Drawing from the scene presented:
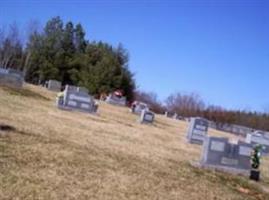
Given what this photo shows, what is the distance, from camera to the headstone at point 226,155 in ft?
41.8

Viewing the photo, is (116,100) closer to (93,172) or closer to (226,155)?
(226,155)

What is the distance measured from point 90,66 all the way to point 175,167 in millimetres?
48983

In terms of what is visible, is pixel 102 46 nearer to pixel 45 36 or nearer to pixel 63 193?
pixel 45 36

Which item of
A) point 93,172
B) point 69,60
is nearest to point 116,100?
point 69,60

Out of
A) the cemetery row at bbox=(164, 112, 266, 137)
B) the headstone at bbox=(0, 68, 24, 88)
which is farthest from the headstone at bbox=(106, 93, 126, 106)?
the headstone at bbox=(0, 68, 24, 88)

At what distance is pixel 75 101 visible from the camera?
2131 cm

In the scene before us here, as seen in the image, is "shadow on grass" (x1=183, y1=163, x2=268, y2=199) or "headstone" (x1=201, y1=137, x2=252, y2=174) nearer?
"shadow on grass" (x1=183, y1=163, x2=268, y2=199)

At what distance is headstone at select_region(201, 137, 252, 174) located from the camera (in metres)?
12.7

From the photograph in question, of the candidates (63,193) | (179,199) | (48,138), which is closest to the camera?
(63,193)

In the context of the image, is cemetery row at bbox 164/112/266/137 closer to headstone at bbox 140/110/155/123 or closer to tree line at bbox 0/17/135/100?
tree line at bbox 0/17/135/100

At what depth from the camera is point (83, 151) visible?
10.1 meters

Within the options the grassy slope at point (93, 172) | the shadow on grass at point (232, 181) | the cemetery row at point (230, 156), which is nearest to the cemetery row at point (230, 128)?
the cemetery row at point (230, 156)

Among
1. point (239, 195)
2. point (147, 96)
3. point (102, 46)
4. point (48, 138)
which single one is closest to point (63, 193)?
point (48, 138)

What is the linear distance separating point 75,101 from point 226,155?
9.91 m
